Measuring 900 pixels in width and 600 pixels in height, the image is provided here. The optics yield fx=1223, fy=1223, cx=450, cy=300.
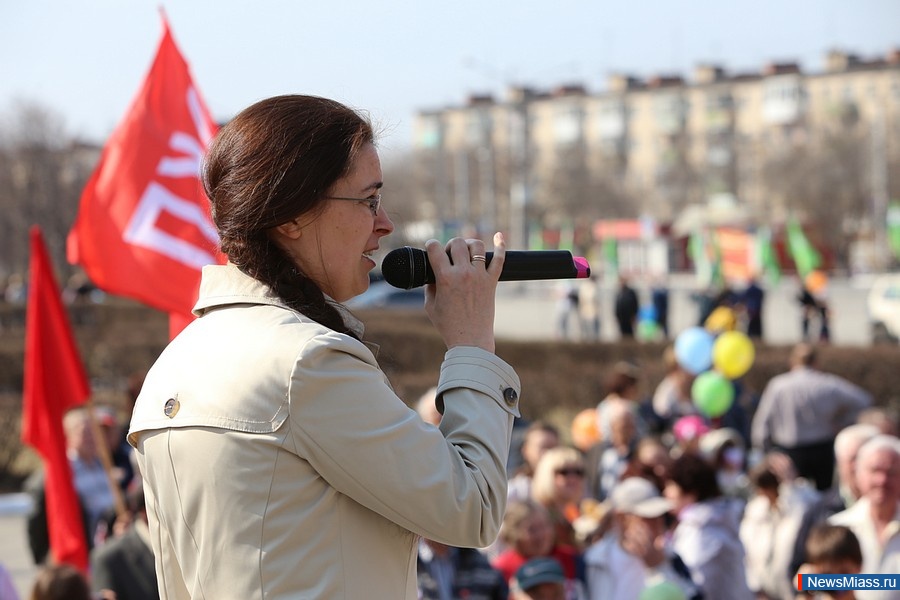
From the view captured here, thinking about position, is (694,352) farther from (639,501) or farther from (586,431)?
(639,501)

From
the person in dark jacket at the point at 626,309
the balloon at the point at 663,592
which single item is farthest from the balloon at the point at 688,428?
the person in dark jacket at the point at 626,309

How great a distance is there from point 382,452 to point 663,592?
3.51 metres

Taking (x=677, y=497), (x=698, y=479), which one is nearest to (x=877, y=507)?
(x=698, y=479)

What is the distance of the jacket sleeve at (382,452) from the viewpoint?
1733 mm

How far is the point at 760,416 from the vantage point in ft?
33.3

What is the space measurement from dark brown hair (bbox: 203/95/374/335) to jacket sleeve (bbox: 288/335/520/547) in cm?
16

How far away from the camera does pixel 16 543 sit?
33.4 ft

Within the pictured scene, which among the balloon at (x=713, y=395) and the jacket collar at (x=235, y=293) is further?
the balloon at (x=713, y=395)

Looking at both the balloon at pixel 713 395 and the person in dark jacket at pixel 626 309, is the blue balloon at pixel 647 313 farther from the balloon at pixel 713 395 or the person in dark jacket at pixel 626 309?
the balloon at pixel 713 395

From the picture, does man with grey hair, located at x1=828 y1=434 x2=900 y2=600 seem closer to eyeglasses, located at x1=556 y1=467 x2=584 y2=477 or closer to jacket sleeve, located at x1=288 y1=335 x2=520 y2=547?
eyeglasses, located at x1=556 y1=467 x2=584 y2=477

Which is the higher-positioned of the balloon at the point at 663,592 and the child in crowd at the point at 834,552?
the child in crowd at the point at 834,552

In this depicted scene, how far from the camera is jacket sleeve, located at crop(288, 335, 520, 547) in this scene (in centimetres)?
173

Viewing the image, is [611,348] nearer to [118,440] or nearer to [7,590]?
[118,440]

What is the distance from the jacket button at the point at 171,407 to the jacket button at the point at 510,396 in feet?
1.65
